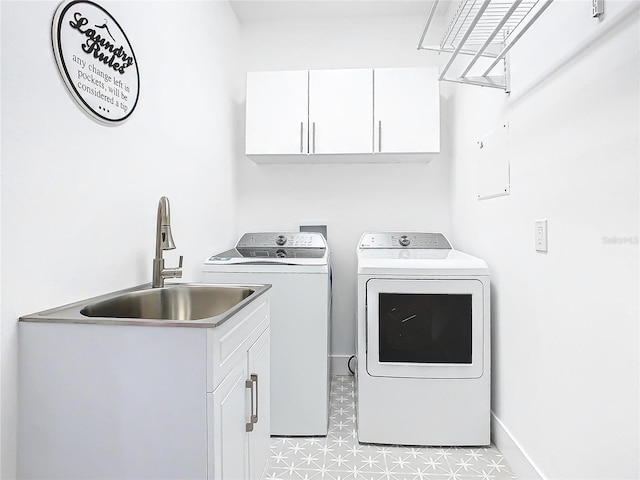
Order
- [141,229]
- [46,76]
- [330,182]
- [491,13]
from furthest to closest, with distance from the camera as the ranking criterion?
[330,182] < [491,13] < [141,229] < [46,76]

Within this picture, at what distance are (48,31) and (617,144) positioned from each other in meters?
1.62

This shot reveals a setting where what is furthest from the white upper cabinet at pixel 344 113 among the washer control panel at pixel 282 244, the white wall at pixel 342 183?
the washer control panel at pixel 282 244

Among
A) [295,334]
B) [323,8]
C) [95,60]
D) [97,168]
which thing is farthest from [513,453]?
[323,8]

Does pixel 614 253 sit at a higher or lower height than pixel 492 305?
higher

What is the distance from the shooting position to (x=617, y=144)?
105cm

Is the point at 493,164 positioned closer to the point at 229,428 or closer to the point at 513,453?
the point at 513,453

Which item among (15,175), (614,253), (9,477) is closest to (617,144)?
(614,253)

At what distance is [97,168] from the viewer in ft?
4.14

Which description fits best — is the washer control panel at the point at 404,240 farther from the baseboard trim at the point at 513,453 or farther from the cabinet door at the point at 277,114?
the baseboard trim at the point at 513,453

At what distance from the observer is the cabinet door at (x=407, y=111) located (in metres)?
2.51

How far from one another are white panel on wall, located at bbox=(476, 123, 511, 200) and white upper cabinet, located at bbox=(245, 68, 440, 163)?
1.50ft

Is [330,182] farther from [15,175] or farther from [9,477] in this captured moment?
[9,477]

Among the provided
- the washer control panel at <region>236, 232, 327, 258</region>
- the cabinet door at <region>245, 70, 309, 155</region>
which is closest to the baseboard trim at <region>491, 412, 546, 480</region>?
the washer control panel at <region>236, 232, 327, 258</region>

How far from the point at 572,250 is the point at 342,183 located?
186cm
